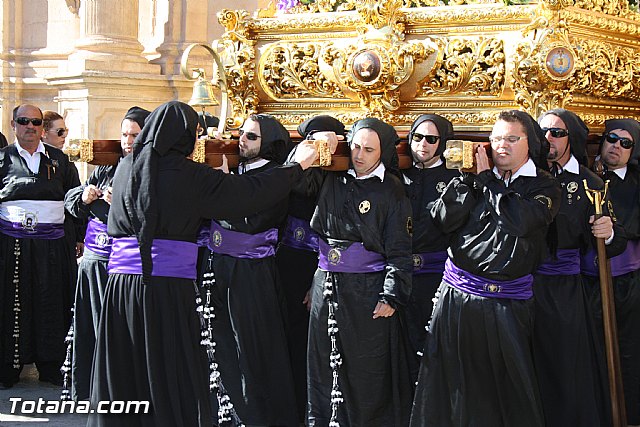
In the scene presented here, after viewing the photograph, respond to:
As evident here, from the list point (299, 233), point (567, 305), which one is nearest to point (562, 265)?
point (567, 305)

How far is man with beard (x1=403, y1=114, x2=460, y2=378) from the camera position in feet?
18.4

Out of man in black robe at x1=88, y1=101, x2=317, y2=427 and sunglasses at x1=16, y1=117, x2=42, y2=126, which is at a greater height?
sunglasses at x1=16, y1=117, x2=42, y2=126

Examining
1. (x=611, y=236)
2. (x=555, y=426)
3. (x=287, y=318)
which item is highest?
(x=611, y=236)

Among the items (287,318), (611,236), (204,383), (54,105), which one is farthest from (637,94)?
(54,105)

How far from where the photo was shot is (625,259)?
5.94 metres

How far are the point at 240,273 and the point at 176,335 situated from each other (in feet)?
3.03

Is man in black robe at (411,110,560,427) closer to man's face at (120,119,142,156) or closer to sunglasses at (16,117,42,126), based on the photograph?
man's face at (120,119,142,156)

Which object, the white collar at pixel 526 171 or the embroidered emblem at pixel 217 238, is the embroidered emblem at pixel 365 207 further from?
the embroidered emblem at pixel 217 238

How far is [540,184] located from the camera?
4.98 metres

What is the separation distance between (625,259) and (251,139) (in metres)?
2.08

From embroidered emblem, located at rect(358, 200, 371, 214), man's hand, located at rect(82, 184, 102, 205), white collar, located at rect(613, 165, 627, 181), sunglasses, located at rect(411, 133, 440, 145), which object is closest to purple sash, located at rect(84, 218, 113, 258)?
man's hand, located at rect(82, 184, 102, 205)

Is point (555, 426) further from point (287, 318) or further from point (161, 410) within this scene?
point (161, 410)

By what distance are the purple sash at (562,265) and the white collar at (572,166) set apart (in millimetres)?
388

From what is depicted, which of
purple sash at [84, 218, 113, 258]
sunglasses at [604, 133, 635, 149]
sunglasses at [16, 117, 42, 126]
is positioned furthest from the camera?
sunglasses at [16, 117, 42, 126]
